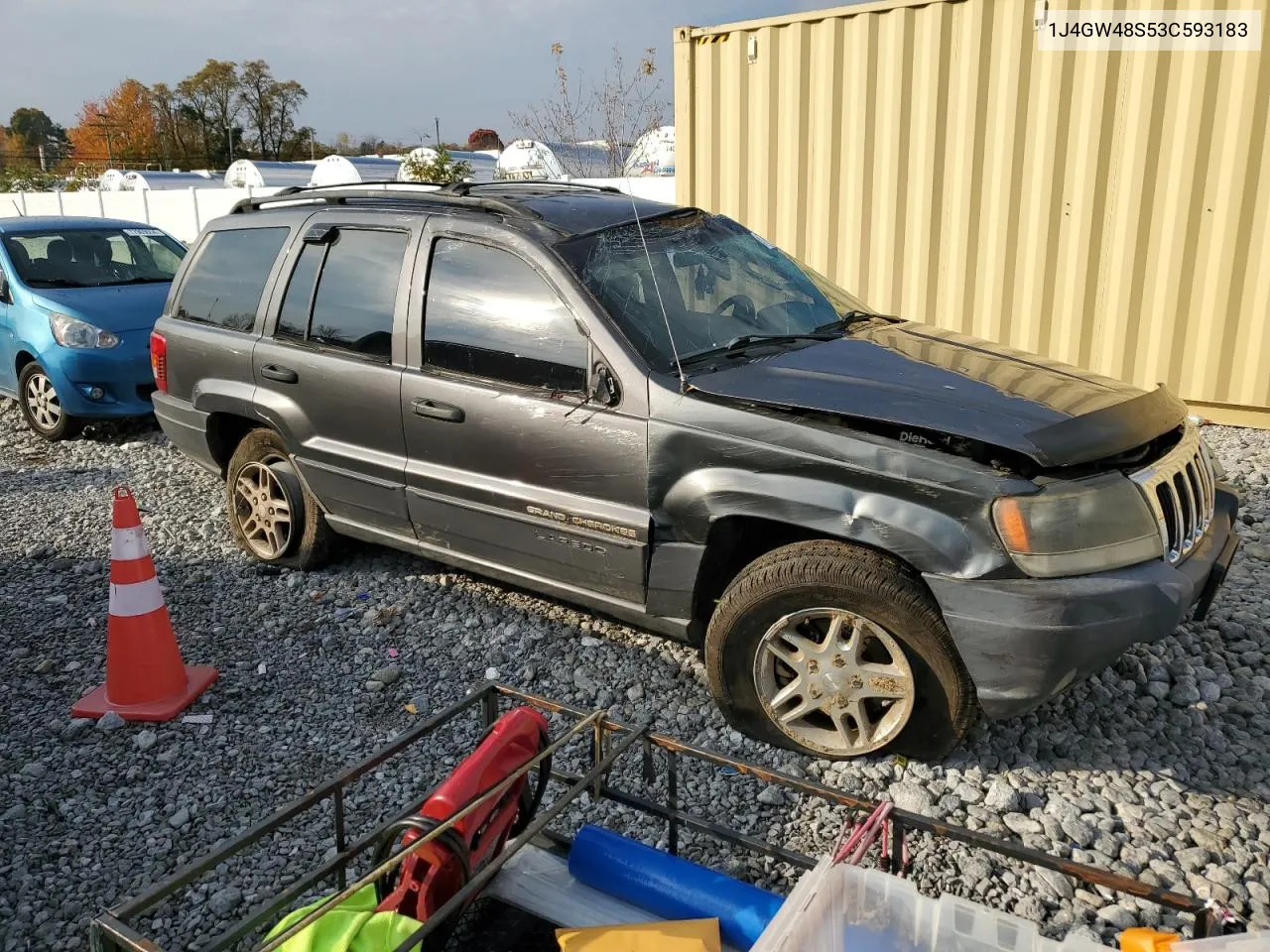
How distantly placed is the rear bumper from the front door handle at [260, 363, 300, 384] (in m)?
0.61

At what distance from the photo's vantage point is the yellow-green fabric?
1.94 meters

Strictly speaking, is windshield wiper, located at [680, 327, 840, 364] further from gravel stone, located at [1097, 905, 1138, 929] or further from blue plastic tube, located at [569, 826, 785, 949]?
gravel stone, located at [1097, 905, 1138, 929]

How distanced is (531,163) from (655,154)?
11.4 feet

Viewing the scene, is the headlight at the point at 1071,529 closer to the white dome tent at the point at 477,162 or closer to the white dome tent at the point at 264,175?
the white dome tent at the point at 477,162

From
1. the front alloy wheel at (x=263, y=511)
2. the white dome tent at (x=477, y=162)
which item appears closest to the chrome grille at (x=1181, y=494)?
the front alloy wheel at (x=263, y=511)

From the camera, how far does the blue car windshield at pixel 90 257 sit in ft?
26.6

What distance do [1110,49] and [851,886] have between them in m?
6.32

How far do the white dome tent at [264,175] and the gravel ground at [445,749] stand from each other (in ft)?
77.9

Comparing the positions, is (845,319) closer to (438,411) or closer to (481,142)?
(438,411)

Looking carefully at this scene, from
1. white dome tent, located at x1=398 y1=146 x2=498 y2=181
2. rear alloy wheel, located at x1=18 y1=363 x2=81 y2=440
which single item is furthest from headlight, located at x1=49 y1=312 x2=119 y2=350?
white dome tent, located at x1=398 y1=146 x2=498 y2=181

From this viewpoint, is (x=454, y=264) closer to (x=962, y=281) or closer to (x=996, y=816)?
(x=996, y=816)

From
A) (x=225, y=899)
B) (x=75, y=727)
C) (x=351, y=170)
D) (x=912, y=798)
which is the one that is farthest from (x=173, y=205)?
(x=912, y=798)

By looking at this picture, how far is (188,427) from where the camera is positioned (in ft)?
17.2

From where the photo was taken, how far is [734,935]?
2.16 metres
